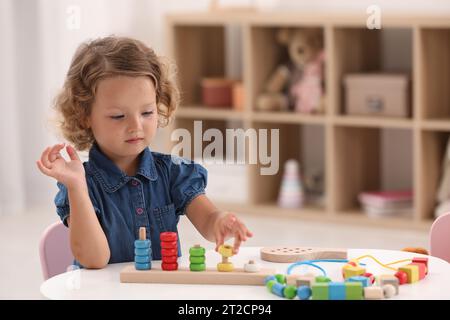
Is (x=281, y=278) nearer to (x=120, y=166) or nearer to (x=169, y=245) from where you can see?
(x=169, y=245)

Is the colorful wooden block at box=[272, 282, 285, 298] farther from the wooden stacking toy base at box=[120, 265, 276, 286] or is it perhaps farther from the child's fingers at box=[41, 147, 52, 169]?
the child's fingers at box=[41, 147, 52, 169]

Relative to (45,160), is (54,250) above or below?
below

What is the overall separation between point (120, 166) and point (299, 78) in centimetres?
212

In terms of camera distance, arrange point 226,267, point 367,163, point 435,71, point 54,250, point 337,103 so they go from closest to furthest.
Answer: point 226,267
point 54,250
point 435,71
point 337,103
point 367,163

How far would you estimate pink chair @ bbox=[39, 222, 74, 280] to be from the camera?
1518 mm

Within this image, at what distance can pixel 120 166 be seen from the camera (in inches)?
55.9

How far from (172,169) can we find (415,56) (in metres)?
1.80

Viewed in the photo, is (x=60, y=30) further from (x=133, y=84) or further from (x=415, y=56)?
(x=133, y=84)

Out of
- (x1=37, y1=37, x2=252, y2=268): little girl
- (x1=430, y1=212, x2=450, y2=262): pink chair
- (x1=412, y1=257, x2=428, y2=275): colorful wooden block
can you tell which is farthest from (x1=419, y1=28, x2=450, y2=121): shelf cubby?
(x1=412, y1=257, x2=428, y2=275): colorful wooden block

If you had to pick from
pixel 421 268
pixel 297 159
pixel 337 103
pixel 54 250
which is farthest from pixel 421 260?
pixel 297 159

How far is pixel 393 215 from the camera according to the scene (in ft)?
10.7

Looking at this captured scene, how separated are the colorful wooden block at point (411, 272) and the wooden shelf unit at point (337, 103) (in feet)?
6.26

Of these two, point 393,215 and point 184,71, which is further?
point 184,71
